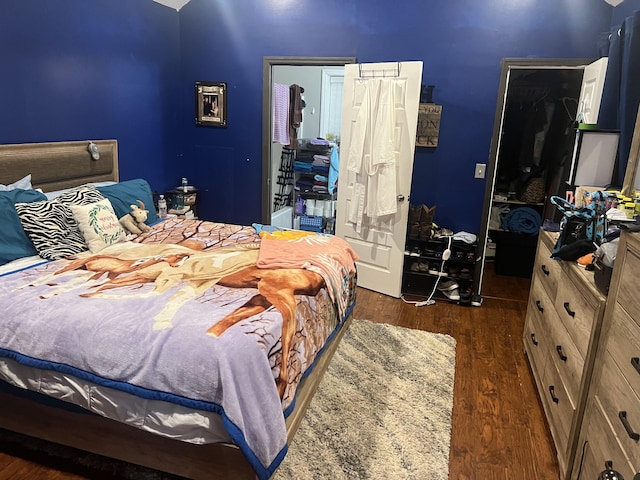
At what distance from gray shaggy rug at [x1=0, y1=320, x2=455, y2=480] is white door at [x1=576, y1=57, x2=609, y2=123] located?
1993 millimetres

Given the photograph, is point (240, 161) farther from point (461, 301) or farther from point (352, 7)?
point (461, 301)

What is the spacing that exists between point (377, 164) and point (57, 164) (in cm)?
243

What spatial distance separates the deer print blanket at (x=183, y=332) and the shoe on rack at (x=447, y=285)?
77.3 inches

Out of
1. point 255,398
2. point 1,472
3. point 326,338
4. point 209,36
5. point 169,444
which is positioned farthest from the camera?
point 209,36

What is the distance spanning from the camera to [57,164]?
329 cm

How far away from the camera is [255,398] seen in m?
1.65

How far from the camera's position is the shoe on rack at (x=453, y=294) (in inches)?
157

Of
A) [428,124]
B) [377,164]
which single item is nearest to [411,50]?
[428,124]

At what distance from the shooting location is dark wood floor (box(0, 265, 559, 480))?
81.4 inches

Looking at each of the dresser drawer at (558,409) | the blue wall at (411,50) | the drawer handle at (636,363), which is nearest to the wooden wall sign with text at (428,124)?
the blue wall at (411,50)

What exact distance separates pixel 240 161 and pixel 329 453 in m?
3.38

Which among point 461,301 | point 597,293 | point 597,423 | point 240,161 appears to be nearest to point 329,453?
point 597,423

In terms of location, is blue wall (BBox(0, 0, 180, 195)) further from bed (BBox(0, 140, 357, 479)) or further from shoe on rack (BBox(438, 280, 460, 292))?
shoe on rack (BBox(438, 280, 460, 292))

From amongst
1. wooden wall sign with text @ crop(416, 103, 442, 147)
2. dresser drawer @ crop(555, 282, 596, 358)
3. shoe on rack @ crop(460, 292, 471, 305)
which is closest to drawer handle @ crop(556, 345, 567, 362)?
dresser drawer @ crop(555, 282, 596, 358)
